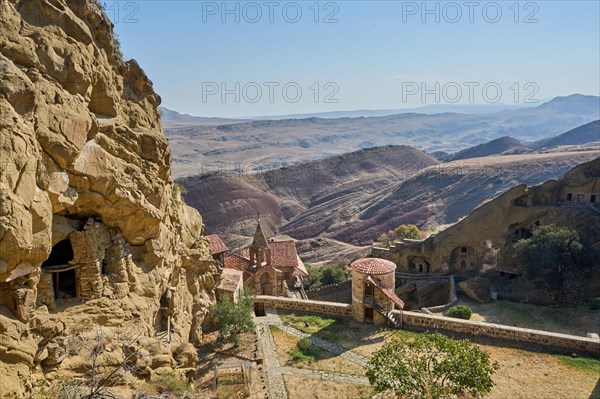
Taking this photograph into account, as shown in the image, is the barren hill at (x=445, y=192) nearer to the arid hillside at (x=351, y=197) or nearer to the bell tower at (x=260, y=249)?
the arid hillside at (x=351, y=197)

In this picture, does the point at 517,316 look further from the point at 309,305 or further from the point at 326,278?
the point at 326,278

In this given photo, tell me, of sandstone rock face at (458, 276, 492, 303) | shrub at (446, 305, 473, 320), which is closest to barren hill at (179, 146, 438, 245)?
sandstone rock face at (458, 276, 492, 303)

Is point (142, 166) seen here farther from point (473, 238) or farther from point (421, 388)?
point (473, 238)

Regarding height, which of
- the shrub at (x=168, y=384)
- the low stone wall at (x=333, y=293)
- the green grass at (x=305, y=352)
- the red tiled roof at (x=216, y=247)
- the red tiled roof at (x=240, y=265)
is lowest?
the low stone wall at (x=333, y=293)

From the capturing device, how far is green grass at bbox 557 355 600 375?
18625 millimetres

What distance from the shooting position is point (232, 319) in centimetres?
2116

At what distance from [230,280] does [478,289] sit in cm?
1856

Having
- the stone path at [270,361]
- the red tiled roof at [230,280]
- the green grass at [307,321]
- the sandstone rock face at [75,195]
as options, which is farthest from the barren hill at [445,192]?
the sandstone rock face at [75,195]

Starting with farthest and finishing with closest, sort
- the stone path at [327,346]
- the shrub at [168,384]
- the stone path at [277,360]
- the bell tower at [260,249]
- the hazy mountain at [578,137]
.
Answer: the hazy mountain at [578,137] < the bell tower at [260,249] < the stone path at [327,346] < the stone path at [277,360] < the shrub at [168,384]

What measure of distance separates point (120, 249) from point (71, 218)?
2.10 m

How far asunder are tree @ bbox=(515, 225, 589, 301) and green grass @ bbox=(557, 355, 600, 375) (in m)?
10.3

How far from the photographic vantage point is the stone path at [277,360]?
712 inches

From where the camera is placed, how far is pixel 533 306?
92.3 ft

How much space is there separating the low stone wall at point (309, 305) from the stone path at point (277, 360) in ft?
3.81
